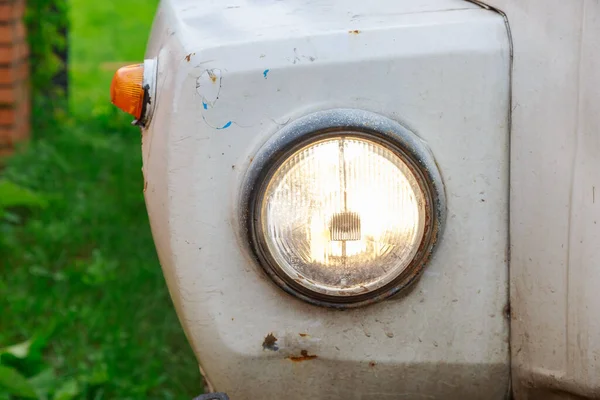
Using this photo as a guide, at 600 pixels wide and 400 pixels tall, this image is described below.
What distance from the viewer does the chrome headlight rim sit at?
1266 millimetres

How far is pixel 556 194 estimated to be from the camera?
1.27 m

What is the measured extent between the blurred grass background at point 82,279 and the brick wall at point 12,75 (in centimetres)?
17

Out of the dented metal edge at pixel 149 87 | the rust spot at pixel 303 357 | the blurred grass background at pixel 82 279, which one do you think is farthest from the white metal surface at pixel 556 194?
the blurred grass background at pixel 82 279

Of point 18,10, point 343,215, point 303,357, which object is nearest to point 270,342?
point 303,357

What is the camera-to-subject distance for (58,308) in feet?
10.00

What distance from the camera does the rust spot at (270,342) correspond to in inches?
52.4

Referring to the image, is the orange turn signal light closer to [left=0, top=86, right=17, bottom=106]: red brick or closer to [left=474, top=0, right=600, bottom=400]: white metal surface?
[left=474, top=0, right=600, bottom=400]: white metal surface

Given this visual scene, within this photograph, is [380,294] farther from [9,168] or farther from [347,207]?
[9,168]

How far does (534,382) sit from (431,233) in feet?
1.06

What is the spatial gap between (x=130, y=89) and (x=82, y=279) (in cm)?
199

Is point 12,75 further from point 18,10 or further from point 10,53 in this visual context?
point 18,10

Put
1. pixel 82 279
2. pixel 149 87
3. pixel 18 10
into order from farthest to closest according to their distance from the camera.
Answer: pixel 18 10, pixel 82 279, pixel 149 87

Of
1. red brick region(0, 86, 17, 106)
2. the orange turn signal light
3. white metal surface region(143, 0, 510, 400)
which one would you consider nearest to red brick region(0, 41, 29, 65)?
red brick region(0, 86, 17, 106)

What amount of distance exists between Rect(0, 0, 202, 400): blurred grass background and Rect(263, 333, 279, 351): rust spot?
4.01 feet
